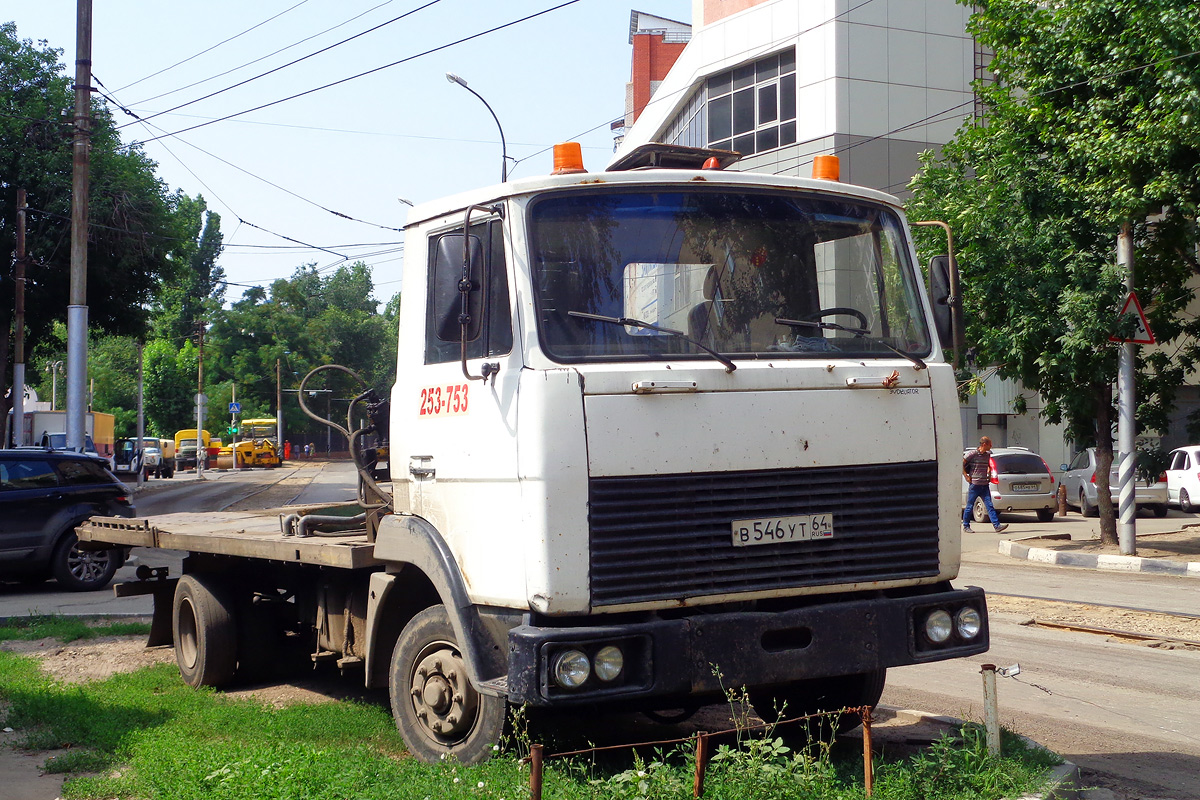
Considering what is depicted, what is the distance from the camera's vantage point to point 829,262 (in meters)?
5.26

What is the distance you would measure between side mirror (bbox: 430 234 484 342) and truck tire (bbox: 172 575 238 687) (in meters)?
3.49

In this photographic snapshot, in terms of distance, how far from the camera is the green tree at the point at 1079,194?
1437 cm

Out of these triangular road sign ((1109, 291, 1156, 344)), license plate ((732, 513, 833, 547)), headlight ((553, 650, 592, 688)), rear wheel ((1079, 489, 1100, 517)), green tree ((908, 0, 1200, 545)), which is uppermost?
green tree ((908, 0, 1200, 545))

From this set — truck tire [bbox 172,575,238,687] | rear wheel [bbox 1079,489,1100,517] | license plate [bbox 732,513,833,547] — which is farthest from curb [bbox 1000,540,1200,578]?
truck tire [bbox 172,575,238,687]

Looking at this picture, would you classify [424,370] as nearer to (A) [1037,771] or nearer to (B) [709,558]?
(B) [709,558]

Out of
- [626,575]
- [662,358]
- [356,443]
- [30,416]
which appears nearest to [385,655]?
[356,443]

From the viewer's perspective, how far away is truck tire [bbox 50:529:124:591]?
13180 mm

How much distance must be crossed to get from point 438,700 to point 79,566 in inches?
393

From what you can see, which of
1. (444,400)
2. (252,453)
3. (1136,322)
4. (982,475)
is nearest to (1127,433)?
(1136,322)

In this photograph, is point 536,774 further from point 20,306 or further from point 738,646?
point 20,306

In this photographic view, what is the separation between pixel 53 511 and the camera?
13.3 m

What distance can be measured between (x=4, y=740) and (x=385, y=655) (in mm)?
2259

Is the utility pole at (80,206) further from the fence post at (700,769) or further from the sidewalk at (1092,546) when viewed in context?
the fence post at (700,769)

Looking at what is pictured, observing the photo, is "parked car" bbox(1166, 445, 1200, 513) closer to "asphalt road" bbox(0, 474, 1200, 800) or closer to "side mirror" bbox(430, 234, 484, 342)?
"asphalt road" bbox(0, 474, 1200, 800)
